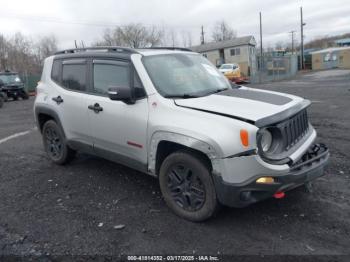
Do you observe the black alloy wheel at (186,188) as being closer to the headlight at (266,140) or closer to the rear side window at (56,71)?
the headlight at (266,140)

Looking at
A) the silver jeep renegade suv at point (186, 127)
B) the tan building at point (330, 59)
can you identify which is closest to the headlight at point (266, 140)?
the silver jeep renegade suv at point (186, 127)

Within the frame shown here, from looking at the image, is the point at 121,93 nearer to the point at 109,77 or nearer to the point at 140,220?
the point at 109,77

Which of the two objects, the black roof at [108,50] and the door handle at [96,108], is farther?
the door handle at [96,108]

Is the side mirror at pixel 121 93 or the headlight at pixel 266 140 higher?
the side mirror at pixel 121 93

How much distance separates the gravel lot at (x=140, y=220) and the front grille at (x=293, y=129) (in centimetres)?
84

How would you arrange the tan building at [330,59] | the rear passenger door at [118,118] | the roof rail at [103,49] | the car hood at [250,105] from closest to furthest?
the car hood at [250,105], the rear passenger door at [118,118], the roof rail at [103,49], the tan building at [330,59]

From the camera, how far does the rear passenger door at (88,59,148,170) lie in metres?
4.14

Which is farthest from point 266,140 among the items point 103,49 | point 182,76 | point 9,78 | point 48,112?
point 9,78

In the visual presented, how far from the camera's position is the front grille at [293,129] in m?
3.56

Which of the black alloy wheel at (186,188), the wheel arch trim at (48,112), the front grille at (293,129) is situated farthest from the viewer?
Result: the wheel arch trim at (48,112)

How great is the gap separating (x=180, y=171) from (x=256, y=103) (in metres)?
1.13

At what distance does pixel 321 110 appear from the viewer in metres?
10.8

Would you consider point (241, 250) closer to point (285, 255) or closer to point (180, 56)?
point (285, 255)

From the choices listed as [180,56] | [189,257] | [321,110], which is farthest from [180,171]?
[321,110]
